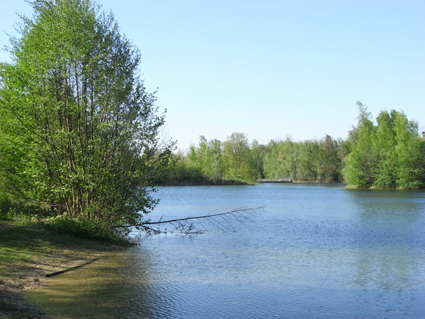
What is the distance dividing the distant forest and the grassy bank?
43.1 metres

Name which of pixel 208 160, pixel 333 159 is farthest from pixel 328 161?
pixel 208 160

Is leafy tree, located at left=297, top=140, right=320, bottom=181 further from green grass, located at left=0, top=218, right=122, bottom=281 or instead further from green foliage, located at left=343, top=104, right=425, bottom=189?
green grass, located at left=0, top=218, right=122, bottom=281

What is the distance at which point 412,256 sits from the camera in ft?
57.7

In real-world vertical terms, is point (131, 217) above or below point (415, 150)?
below

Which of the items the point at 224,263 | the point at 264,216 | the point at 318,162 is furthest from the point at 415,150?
the point at 224,263

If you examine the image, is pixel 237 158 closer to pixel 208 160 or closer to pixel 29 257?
pixel 208 160

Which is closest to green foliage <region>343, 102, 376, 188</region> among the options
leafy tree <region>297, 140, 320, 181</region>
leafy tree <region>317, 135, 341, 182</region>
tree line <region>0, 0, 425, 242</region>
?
leafy tree <region>317, 135, 341, 182</region>

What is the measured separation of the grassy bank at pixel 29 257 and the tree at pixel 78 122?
1.43 meters

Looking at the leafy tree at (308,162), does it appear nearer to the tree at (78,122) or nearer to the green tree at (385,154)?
the green tree at (385,154)

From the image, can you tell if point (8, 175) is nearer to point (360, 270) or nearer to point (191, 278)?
point (191, 278)

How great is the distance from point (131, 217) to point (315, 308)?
9185 mm

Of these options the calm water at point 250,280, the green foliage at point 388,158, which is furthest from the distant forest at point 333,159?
the calm water at point 250,280

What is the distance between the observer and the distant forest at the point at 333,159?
8106 centimetres

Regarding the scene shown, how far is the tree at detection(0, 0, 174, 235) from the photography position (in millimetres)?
15852
